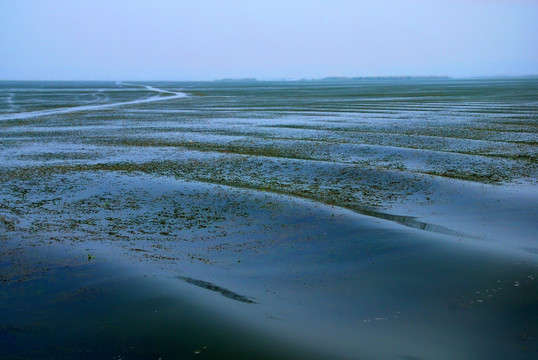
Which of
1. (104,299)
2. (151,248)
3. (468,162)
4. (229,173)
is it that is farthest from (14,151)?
(468,162)

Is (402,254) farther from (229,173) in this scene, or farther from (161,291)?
(229,173)

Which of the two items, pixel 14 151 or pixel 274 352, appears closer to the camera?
pixel 274 352

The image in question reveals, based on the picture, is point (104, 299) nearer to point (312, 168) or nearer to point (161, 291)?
point (161, 291)

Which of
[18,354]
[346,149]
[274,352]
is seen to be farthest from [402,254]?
[346,149]

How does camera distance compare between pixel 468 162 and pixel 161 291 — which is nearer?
pixel 161 291

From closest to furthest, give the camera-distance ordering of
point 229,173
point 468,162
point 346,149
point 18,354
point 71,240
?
point 18,354 < point 71,240 < point 229,173 < point 468,162 < point 346,149

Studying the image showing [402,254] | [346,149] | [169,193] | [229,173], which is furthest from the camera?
[346,149]
